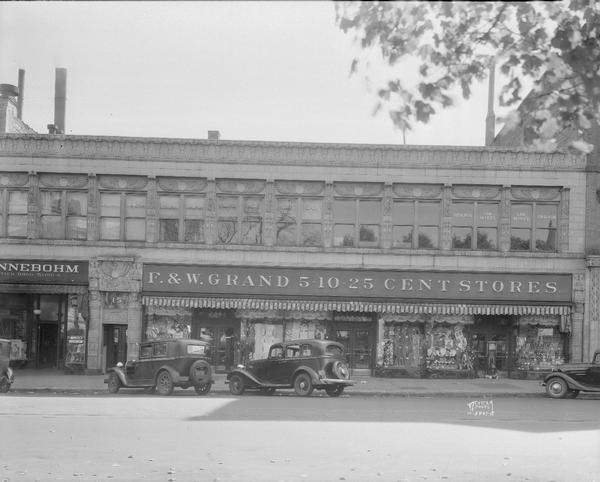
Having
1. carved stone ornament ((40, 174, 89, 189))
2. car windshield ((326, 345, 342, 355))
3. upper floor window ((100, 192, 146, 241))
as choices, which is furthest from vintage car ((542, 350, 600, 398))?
carved stone ornament ((40, 174, 89, 189))

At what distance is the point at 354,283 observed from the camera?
31938 mm

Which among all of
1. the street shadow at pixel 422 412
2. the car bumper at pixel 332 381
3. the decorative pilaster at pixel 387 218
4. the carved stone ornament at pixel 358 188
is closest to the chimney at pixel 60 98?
the carved stone ornament at pixel 358 188

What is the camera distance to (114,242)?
31.8 metres

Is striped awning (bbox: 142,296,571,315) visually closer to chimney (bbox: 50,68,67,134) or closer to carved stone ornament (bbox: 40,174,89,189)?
carved stone ornament (bbox: 40,174,89,189)

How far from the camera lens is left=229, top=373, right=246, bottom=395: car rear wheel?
23766 mm

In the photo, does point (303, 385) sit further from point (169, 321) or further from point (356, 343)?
point (169, 321)

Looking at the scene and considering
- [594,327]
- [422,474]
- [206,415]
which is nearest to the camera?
[422,474]

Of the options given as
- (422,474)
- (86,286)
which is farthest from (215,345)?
(422,474)

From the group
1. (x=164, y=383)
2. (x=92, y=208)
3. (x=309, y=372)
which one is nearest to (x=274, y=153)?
(x=92, y=208)

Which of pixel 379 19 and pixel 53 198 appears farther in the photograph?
pixel 53 198

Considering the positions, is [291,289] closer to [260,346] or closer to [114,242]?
[260,346]

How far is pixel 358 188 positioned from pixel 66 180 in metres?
10.9

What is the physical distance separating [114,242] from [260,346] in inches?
264

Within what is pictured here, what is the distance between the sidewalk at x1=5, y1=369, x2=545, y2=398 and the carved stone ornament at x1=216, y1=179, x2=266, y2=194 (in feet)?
22.7
